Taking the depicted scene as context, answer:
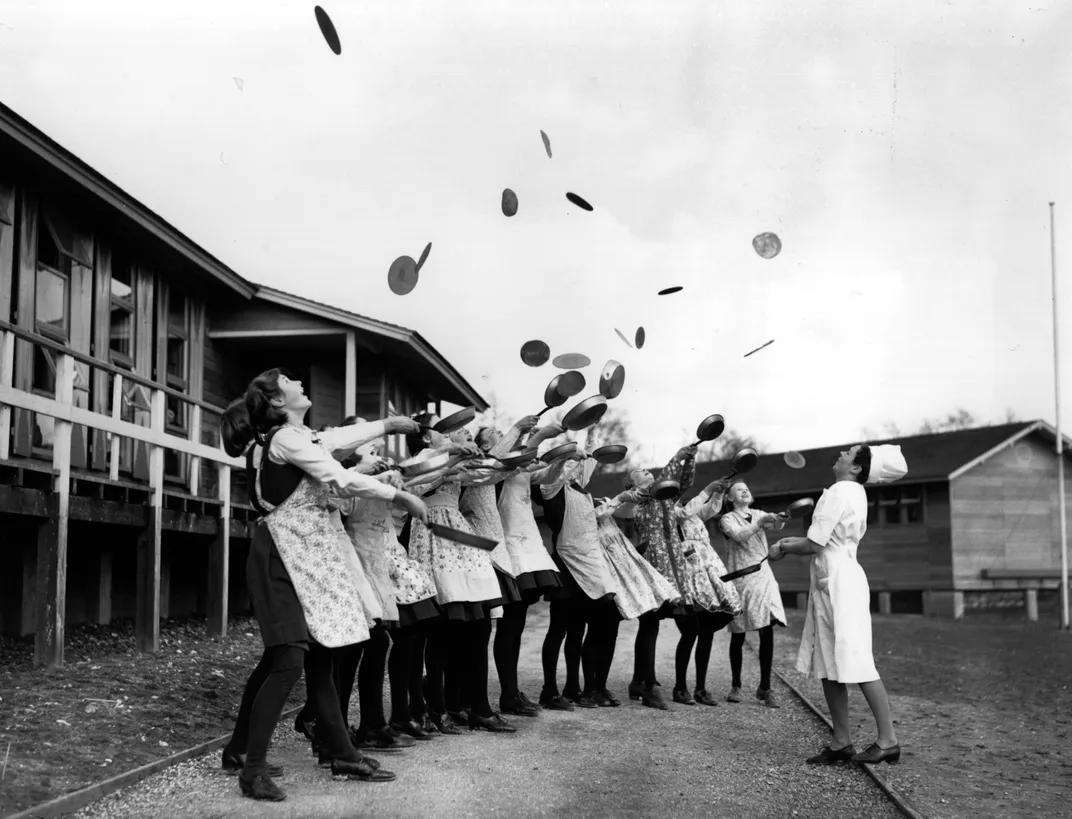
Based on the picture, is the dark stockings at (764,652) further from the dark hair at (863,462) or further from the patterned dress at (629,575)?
the dark hair at (863,462)

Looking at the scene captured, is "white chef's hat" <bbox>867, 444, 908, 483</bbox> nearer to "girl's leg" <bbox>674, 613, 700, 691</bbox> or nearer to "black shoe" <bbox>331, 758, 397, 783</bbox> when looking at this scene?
"girl's leg" <bbox>674, 613, 700, 691</bbox>

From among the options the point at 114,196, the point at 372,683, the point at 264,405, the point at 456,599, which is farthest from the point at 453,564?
the point at 114,196

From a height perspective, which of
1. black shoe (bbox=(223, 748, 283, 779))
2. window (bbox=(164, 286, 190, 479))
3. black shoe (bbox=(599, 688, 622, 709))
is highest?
window (bbox=(164, 286, 190, 479))

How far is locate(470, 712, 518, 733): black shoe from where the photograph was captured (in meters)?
7.05

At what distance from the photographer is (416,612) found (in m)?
6.60

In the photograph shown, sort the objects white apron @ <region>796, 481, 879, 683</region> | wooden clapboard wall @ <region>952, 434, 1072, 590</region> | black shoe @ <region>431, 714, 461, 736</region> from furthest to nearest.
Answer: wooden clapboard wall @ <region>952, 434, 1072, 590</region>, black shoe @ <region>431, 714, 461, 736</region>, white apron @ <region>796, 481, 879, 683</region>

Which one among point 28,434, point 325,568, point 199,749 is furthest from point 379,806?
point 28,434

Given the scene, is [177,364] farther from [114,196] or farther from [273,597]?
[273,597]

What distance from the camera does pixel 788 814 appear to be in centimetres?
521

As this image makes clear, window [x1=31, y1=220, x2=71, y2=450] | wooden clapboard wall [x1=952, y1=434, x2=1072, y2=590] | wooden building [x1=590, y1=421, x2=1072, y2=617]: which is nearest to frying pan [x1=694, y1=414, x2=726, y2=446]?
window [x1=31, y1=220, x2=71, y2=450]

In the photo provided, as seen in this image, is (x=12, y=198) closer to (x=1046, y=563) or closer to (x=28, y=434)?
(x=28, y=434)

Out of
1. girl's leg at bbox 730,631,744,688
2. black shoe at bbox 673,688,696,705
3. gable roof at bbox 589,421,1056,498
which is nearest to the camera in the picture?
black shoe at bbox 673,688,696,705

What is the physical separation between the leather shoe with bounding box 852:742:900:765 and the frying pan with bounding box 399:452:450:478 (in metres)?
2.83

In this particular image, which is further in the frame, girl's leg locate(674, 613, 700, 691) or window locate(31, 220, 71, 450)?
window locate(31, 220, 71, 450)
